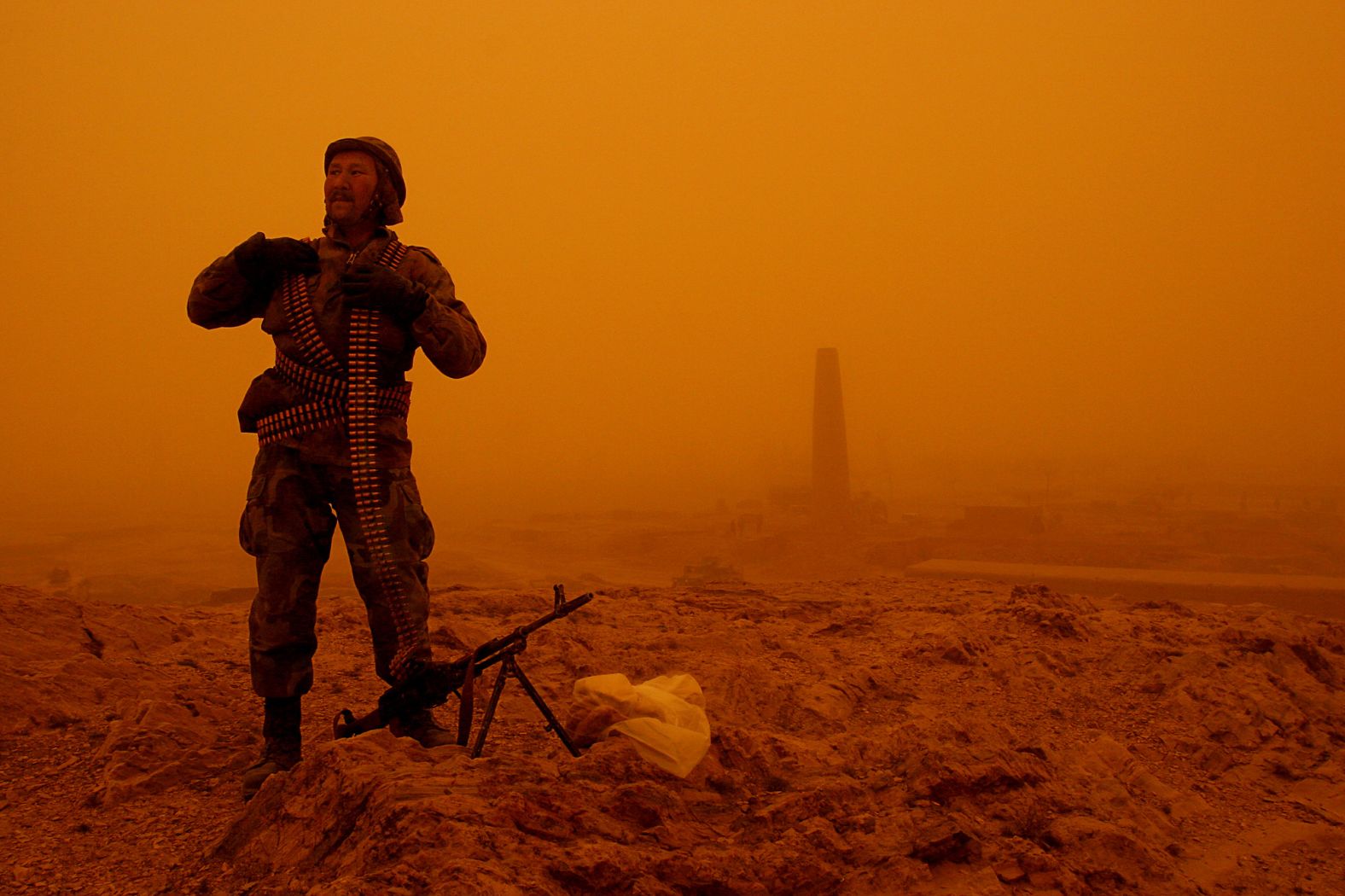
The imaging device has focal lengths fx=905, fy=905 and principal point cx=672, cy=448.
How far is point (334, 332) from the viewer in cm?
300

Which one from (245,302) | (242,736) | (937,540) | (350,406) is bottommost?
(937,540)

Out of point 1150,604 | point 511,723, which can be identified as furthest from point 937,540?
point 511,723

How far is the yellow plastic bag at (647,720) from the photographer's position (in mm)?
2861

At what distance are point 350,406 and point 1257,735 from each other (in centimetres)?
423

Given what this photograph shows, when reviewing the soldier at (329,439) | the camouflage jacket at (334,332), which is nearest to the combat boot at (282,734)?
the soldier at (329,439)

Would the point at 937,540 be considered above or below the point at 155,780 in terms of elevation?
below

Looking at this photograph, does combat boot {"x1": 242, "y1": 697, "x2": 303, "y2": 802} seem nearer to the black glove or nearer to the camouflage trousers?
the camouflage trousers

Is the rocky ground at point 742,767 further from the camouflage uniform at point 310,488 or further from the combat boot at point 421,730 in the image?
the camouflage uniform at point 310,488

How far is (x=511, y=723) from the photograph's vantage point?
11.8 ft

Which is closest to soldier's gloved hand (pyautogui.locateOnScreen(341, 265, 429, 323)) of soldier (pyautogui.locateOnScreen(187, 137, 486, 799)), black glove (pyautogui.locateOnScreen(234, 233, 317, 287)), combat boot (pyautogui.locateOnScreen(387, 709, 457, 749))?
soldier (pyautogui.locateOnScreen(187, 137, 486, 799))

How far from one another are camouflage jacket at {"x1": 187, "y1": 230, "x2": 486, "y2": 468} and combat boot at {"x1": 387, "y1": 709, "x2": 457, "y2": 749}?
2.77 feet

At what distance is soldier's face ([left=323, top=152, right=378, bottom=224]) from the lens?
3.06m

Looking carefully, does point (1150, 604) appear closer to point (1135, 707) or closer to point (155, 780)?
point (1135, 707)

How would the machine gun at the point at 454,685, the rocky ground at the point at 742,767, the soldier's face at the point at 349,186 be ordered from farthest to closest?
the soldier's face at the point at 349,186
the machine gun at the point at 454,685
the rocky ground at the point at 742,767
